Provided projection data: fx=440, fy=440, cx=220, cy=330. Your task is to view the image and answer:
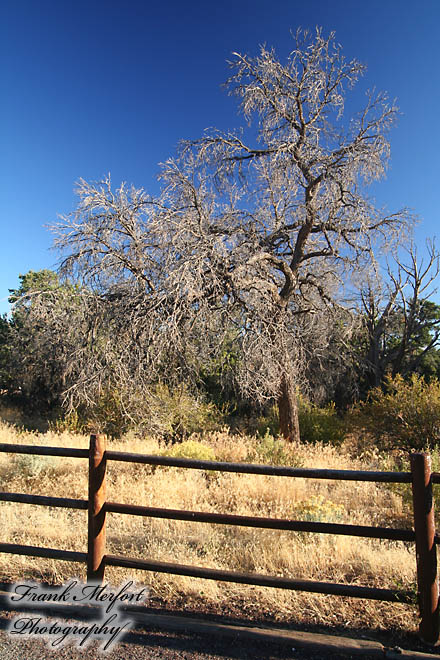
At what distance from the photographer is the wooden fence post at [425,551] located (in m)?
3.21

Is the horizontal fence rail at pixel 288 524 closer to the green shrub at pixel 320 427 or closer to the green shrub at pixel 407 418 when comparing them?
the green shrub at pixel 407 418

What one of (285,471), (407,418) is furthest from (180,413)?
(285,471)

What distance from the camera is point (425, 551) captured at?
10.7 feet

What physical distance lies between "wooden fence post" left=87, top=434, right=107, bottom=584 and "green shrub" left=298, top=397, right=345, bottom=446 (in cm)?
937

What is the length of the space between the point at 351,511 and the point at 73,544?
359 centimetres

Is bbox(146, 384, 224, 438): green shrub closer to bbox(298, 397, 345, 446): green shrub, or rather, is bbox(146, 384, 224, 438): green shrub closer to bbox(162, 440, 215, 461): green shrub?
bbox(298, 397, 345, 446): green shrub

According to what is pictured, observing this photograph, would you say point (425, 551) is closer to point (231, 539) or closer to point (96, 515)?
point (231, 539)

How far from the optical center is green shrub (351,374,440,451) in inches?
371

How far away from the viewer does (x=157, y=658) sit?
9.80 ft

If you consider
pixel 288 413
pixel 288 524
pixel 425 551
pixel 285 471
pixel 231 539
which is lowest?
pixel 231 539

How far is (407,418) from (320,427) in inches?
135

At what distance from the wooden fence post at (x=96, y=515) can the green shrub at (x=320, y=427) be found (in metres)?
9.37

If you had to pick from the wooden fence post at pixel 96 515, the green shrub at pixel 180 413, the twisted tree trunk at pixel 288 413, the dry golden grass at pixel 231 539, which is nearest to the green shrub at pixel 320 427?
the twisted tree trunk at pixel 288 413

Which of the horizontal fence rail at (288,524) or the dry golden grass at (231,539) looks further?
the dry golden grass at (231,539)
